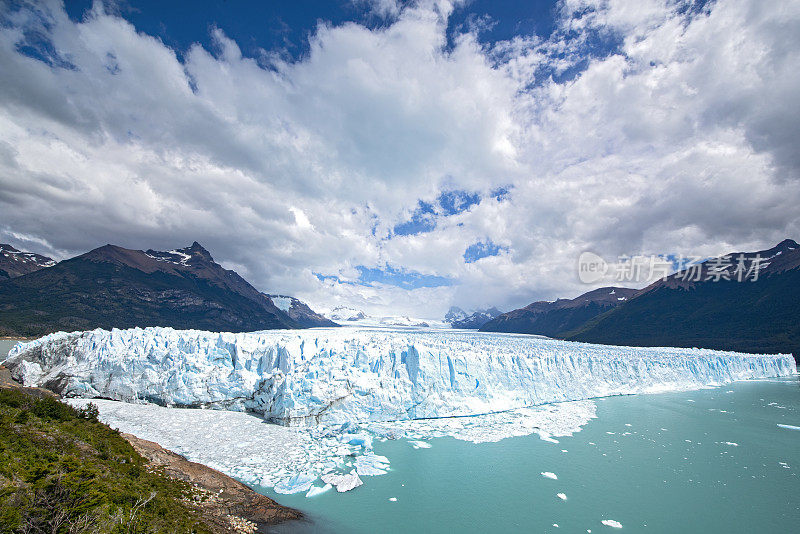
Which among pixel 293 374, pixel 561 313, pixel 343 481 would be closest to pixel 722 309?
pixel 561 313

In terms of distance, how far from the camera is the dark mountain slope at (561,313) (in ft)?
438

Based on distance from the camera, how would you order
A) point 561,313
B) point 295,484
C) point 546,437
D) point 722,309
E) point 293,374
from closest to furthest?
1. point 295,484
2. point 546,437
3. point 293,374
4. point 722,309
5. point 561,313

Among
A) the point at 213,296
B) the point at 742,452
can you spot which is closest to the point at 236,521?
the point at 742,452

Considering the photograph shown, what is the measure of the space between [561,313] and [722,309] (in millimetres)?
61870

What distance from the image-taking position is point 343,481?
1102cm

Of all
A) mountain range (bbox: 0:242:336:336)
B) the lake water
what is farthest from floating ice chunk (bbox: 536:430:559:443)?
mountain range (bbox: 0:242:336:336)

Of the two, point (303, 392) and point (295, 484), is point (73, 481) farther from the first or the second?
point (303, 392)

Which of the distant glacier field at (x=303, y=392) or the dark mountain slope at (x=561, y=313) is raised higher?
the dark mountain slope at (x=561, y=313)

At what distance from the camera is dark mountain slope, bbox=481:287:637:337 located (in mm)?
133375

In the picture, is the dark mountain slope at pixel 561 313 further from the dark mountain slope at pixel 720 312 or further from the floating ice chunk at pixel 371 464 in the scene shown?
the floating ice chunk at pixel 371 464

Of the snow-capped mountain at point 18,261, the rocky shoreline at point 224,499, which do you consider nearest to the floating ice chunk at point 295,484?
the rocky shoreline at point 224,499

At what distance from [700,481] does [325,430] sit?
15140 mm

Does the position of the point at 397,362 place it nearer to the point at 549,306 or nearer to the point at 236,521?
the point at 236,521

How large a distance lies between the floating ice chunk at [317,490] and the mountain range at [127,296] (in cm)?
8532
